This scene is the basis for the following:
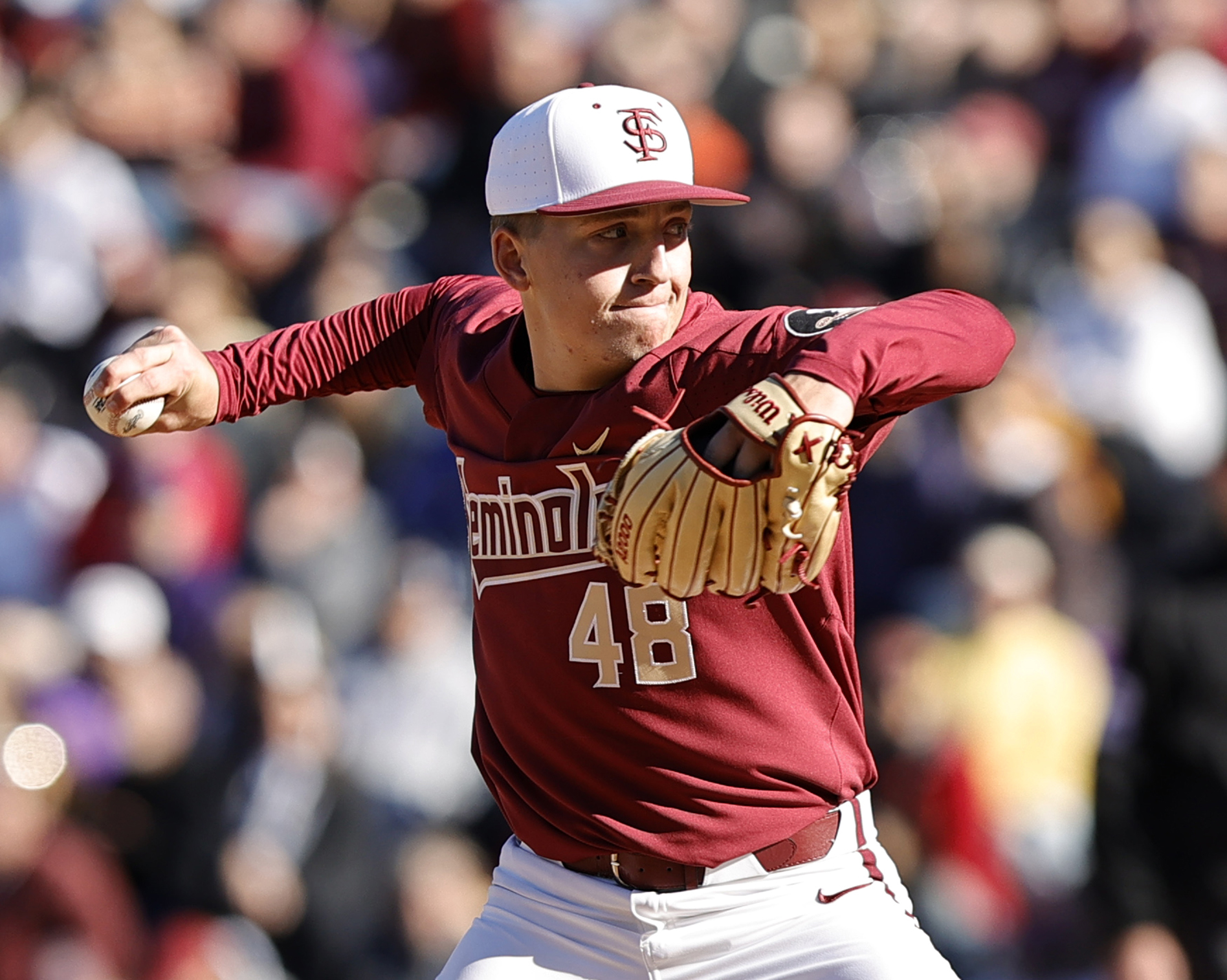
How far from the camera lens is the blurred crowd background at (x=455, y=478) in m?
5.98

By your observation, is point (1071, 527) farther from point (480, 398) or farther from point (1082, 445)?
point (480, 398)

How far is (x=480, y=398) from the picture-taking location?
10.9 ft

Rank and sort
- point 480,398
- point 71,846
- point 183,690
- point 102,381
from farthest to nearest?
point 183,690, point 71,846, point 480,398, point 102,381

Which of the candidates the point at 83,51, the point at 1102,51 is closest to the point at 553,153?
the point at 1102,51

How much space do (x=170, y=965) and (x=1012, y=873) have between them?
3.04 m

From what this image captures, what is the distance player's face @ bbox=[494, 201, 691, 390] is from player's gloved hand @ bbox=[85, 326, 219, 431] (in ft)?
2.33

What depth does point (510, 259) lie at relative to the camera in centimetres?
327

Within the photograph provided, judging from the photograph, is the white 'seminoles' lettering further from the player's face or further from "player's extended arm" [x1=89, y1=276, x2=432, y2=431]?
"player's extended arm" [x1=89, y1=276, x2=432, y2=431]

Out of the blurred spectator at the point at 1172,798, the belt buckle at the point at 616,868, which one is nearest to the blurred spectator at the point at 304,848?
the blurred spectator at the point at 1172,798

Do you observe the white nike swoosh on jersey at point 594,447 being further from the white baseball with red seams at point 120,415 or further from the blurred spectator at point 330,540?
the blurred spectator at point 330,540

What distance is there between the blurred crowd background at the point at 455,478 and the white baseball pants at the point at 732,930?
2074mm

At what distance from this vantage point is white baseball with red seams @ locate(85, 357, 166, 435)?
307 cm

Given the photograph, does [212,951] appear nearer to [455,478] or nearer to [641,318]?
[455,478]

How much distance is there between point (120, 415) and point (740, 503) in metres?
1.27
